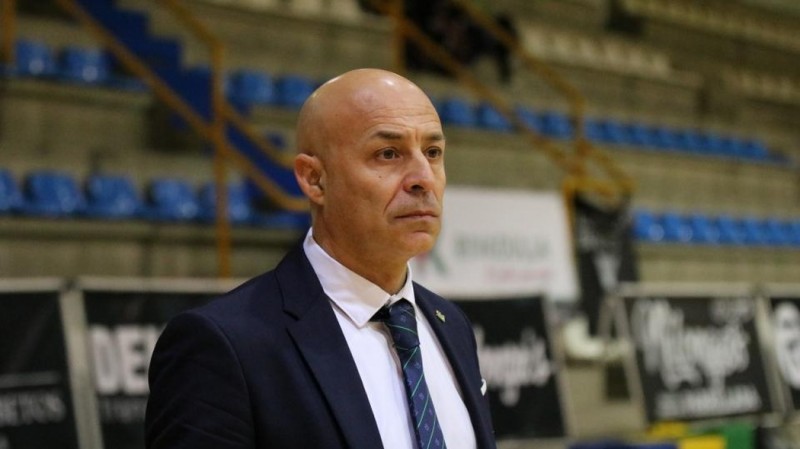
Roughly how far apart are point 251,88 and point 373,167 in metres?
6.52

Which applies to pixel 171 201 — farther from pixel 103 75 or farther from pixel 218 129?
pixel 103 75

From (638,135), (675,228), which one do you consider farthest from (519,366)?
(638,135)

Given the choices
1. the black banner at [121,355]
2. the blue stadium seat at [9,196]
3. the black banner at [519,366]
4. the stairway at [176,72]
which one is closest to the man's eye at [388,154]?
the black banner at [121,355]

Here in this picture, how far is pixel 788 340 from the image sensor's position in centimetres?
726

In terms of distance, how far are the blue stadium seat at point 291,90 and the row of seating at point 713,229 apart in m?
3.15

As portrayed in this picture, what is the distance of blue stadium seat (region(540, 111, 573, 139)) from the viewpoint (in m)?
10.5

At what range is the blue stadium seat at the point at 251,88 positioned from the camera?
8172 millimetres

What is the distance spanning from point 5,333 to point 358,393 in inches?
127

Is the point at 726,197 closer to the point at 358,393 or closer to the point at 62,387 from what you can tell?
the point at 62,387

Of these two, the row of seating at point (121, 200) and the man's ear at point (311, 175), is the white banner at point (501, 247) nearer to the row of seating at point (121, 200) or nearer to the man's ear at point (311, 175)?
the row of seating at point (121, 200)

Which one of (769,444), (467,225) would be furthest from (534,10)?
(769,444)

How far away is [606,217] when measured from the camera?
8617 mm

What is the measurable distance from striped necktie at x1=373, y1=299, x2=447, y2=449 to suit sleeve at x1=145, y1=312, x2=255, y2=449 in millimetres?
285

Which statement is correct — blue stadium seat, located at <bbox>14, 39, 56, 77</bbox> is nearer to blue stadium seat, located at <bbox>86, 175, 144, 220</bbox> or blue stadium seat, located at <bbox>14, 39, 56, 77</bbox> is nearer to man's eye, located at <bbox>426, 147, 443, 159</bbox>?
blue stadium seat, located at <bbox>86, 175, 144, 220</bbox>
